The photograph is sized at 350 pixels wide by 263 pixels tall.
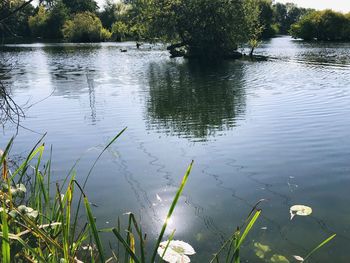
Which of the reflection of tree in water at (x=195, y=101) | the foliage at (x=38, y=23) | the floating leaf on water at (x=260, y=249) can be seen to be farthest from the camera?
the foliage at (x=38, y=23)

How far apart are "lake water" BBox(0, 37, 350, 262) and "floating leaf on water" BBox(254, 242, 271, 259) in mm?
151

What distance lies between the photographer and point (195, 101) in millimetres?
22594

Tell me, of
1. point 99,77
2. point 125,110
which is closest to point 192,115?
point 125,110

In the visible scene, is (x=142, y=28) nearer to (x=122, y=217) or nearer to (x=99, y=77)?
(x=99, y=77)

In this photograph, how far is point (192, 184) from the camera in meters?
10.2

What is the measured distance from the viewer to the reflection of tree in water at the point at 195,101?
1670 cm

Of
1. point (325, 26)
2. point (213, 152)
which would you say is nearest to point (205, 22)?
point (213, 152)

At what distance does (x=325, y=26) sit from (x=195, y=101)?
3060 inches

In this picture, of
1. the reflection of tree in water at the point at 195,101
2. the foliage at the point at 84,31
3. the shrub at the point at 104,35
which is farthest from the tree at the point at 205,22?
the shrub at the point at 104,35

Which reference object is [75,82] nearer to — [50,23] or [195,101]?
[195,101]

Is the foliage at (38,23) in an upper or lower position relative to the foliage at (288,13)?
lower

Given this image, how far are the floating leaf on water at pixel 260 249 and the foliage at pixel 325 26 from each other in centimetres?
9002

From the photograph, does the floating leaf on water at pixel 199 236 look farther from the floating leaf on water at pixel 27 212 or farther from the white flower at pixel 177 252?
the floating leaf on water at pixel 27 212

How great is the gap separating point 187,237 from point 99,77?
28.2 m
